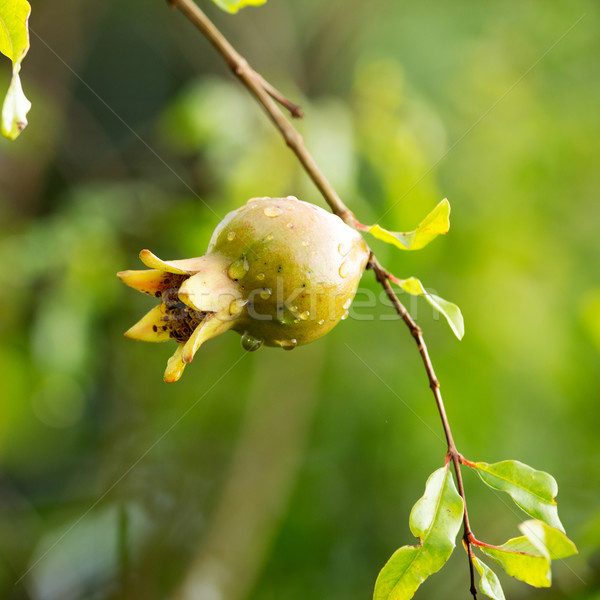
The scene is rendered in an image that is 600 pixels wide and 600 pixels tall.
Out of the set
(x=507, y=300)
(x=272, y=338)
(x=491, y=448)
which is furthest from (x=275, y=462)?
(x=272, y=338)

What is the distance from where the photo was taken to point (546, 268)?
2.88 metres

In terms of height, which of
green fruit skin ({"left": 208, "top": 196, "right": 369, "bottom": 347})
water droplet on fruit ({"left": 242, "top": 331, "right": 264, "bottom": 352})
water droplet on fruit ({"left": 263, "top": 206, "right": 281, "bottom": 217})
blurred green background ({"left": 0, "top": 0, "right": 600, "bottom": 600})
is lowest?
blurred green background ({"left": 0, "top": 0, "right": 600, "bottom": 600})

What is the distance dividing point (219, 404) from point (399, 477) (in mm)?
909

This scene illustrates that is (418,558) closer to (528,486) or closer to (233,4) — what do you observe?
(528,486)

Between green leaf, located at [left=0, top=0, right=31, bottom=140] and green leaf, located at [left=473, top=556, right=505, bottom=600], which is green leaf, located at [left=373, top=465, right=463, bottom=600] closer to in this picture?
green leaf, located at [left=473, top=556, right=505, bottom=600]

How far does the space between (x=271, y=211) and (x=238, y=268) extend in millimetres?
105

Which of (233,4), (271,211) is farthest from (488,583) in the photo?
(233,4)

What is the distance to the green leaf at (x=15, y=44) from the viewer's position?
814 millimetres

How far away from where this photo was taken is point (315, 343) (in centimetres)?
267

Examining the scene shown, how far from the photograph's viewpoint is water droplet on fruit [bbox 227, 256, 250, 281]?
1.01 metres

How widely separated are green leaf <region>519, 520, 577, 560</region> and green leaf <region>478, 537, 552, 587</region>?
0.06 metres

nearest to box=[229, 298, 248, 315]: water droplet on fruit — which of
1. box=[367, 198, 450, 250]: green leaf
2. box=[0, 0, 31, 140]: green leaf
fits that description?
box=[367, 198, 450, 250]: green leaf

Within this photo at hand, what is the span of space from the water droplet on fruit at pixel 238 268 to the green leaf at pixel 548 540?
545mm

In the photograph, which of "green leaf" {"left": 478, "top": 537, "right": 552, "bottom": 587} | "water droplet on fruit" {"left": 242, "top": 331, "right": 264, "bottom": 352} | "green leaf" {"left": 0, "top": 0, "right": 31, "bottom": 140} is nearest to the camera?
"green leaf" {"left": 0, "top": 0, "right": 31, "bottom": 140}
